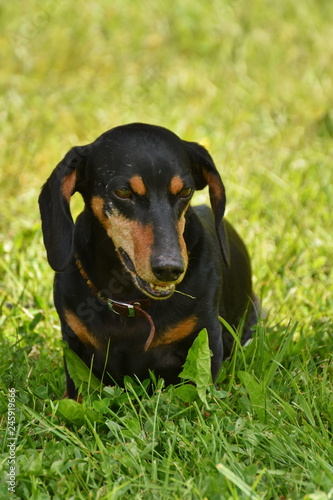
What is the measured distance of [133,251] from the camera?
2.73 meters

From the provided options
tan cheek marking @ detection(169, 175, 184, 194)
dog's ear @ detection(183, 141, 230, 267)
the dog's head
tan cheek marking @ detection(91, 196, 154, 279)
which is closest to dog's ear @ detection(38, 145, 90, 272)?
the dog's head

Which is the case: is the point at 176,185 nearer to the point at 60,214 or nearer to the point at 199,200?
the point at 60,214

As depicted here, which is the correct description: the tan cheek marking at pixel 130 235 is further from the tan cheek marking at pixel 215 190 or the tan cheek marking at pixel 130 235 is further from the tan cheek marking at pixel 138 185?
the tan cheek marking at pixel 215 190

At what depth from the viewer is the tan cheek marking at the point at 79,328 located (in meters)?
2.98

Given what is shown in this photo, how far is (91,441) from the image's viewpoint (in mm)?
2658

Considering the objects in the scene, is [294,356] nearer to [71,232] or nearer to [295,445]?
[295,445]

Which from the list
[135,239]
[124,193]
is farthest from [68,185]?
[135,239]

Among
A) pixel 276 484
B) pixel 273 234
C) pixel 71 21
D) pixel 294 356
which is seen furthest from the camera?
pixel 71 21

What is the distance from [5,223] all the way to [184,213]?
7.31 ft

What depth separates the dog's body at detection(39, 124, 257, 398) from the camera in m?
2.77

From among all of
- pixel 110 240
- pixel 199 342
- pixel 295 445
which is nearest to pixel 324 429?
pixel 295 445

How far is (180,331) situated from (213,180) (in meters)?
0.61

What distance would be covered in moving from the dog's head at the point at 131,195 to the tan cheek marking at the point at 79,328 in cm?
22

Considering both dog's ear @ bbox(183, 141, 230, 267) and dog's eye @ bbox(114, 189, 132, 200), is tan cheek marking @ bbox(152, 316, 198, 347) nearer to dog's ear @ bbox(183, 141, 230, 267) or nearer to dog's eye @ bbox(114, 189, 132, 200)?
dog's ear @ bbox(183, 141, 230, 267)
